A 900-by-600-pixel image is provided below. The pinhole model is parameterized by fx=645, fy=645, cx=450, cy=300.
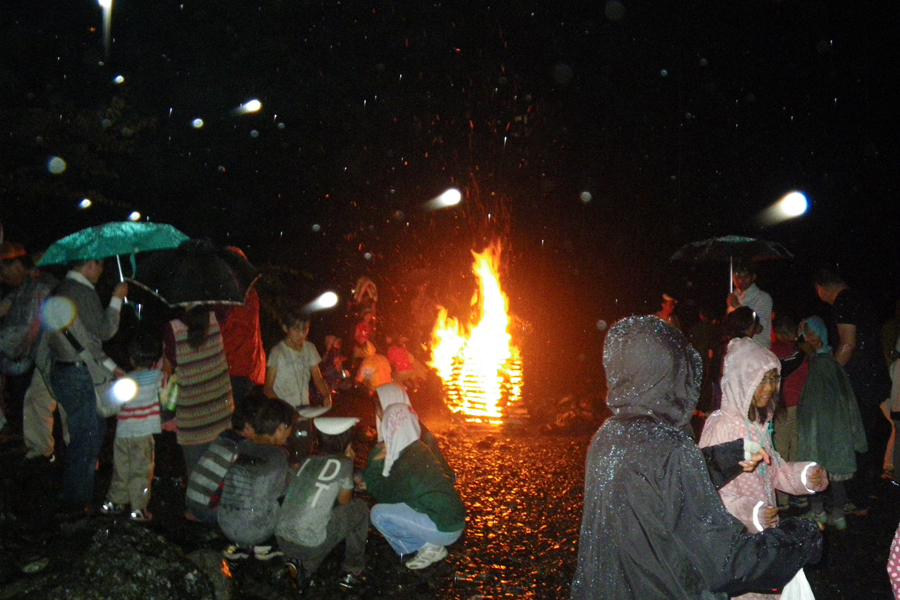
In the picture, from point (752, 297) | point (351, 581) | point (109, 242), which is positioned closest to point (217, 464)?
point (351, 581)

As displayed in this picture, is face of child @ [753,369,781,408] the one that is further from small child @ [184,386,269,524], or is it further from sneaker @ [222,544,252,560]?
sneaker @ [222,544,252,560]

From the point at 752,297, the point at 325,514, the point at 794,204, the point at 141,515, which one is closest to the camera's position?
the point at 325,514

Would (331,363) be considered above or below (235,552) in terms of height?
above

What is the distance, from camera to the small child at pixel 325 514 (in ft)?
15.3

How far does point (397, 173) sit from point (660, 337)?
20493mm

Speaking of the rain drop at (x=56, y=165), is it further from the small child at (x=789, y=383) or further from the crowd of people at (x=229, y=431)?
the small child at (x=789, y=383)

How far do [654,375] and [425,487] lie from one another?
113 inches

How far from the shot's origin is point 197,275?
5.89m

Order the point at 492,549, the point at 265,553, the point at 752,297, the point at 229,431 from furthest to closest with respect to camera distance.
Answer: the point at 752,297 → the point at 492,549 → the point at 229,431 → the point at 265,553

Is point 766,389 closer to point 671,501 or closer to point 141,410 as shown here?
point 671,501

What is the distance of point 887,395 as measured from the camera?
716 centimetres

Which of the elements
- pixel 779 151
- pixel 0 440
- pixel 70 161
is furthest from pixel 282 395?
pixel 779 151

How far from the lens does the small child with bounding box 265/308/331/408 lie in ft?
20.3

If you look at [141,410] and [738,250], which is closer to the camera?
[141,410]
